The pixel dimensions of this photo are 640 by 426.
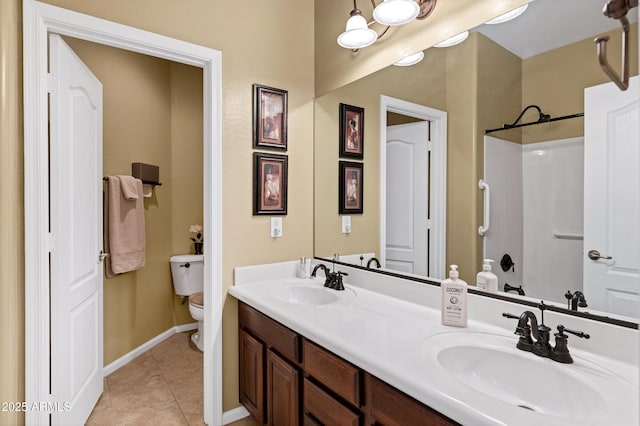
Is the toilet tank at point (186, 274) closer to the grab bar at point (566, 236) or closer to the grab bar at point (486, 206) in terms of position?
the grab bar at point (486, 206)

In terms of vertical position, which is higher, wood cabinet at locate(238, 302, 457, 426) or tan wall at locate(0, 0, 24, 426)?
tan wall at locate(0, 0, 24, 426)

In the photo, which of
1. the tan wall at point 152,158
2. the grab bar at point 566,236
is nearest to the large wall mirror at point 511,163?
the grab bar at point 566,236

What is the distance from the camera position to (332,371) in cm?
122

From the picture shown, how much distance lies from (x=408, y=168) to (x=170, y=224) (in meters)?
2.61

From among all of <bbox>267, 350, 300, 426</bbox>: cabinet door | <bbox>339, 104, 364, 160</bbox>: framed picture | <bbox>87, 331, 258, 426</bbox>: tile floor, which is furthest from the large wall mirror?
<bbox>87, 331, 258, 426</bbox>: tile floor

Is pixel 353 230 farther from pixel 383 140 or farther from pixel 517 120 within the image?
pixel 517 120

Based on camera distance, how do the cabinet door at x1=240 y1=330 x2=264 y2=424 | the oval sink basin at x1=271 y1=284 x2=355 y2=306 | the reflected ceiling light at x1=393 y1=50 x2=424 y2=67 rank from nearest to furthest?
the reflected ceiling light at x1=393 y1=50 x2=424 y2=67, the cabinet door at x1=240 y1=330 x2=264 y2=424, the oval sink basin at x1=271 y1=284 x2=355 y2=306

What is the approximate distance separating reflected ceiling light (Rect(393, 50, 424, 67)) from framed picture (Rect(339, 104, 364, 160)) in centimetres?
38

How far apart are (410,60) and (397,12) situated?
0.23 m

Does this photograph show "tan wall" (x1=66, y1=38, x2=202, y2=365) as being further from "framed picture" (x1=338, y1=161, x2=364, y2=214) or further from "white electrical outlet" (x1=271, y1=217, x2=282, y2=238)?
"framed picture" (x1=338, y1=161, x2=364, y2=214)

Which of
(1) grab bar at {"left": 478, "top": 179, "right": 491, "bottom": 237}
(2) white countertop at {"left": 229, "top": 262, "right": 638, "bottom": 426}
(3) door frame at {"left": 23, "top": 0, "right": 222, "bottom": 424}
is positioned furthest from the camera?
(3) door frame at {"left": 23, "top": 0, "right": 222, "bottom": 424}

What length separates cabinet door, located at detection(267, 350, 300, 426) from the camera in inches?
57.4

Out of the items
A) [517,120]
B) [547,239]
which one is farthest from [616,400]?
[517,120]

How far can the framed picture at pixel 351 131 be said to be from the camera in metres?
2.08
